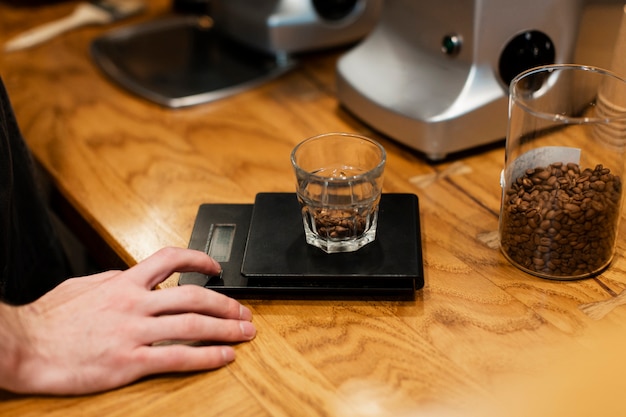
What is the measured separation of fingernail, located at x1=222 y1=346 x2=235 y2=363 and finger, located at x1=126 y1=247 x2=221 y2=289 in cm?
9

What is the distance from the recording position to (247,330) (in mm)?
711

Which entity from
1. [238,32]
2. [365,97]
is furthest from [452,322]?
[238,32]

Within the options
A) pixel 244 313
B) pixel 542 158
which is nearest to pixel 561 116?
pixel 542 158

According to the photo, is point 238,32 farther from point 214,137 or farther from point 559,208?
point 559,208

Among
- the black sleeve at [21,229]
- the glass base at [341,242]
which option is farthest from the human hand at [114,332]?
the black sleeve at [21,229]

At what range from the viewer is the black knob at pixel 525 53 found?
94cm

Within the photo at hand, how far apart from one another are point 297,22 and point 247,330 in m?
0.66

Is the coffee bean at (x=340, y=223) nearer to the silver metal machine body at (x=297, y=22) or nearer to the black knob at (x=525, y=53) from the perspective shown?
the black knob at (x=525, y=53)

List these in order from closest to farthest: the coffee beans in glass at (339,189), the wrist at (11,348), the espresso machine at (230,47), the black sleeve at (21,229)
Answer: the wrist at (11,348)
the coffee beans in glass at (339,189)
the black sleeve at (21,229)
the espresso machine at (230,47)

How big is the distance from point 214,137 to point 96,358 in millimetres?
475

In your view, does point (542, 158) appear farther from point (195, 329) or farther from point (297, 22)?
point (297, 22)

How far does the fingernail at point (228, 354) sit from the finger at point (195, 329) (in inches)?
0.5

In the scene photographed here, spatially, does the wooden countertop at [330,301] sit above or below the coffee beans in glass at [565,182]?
below

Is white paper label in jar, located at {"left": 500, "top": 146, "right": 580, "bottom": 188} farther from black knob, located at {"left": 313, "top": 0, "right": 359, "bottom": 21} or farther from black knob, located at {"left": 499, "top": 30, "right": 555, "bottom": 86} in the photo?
black knob, located at {"left": 313, "top": 0, "right": 359, "bottom": 21}
